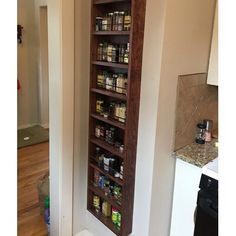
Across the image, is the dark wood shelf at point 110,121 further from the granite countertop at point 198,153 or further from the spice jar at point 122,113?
the granite countertop at point 198,153

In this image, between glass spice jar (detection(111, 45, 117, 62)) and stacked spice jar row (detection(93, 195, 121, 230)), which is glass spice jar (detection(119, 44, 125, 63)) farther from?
stacked spice jar row (detection(93, 195, 121, 230))

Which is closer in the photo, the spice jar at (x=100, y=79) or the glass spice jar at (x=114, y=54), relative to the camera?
the glass spice jar at (x=114, y=54)

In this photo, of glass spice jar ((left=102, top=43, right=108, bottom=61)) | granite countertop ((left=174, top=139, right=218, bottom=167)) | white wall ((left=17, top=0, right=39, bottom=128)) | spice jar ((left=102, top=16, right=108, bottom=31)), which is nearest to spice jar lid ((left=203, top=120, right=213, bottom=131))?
granite countertop ((left=174, top=139, right=218, bottom=167))

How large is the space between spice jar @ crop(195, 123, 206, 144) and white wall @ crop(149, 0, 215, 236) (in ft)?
0.92

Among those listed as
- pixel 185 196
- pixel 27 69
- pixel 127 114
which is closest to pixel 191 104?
pixel 127 114

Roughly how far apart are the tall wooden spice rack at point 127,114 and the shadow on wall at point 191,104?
29 cm

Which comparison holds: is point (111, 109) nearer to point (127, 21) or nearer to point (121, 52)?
point (121, 52)

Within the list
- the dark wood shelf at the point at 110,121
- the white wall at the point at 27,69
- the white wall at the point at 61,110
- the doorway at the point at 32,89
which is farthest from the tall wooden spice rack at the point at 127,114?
the white wall at the point at 27,69

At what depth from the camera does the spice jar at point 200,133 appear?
1822 millimetres

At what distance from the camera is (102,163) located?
6.01 ft
